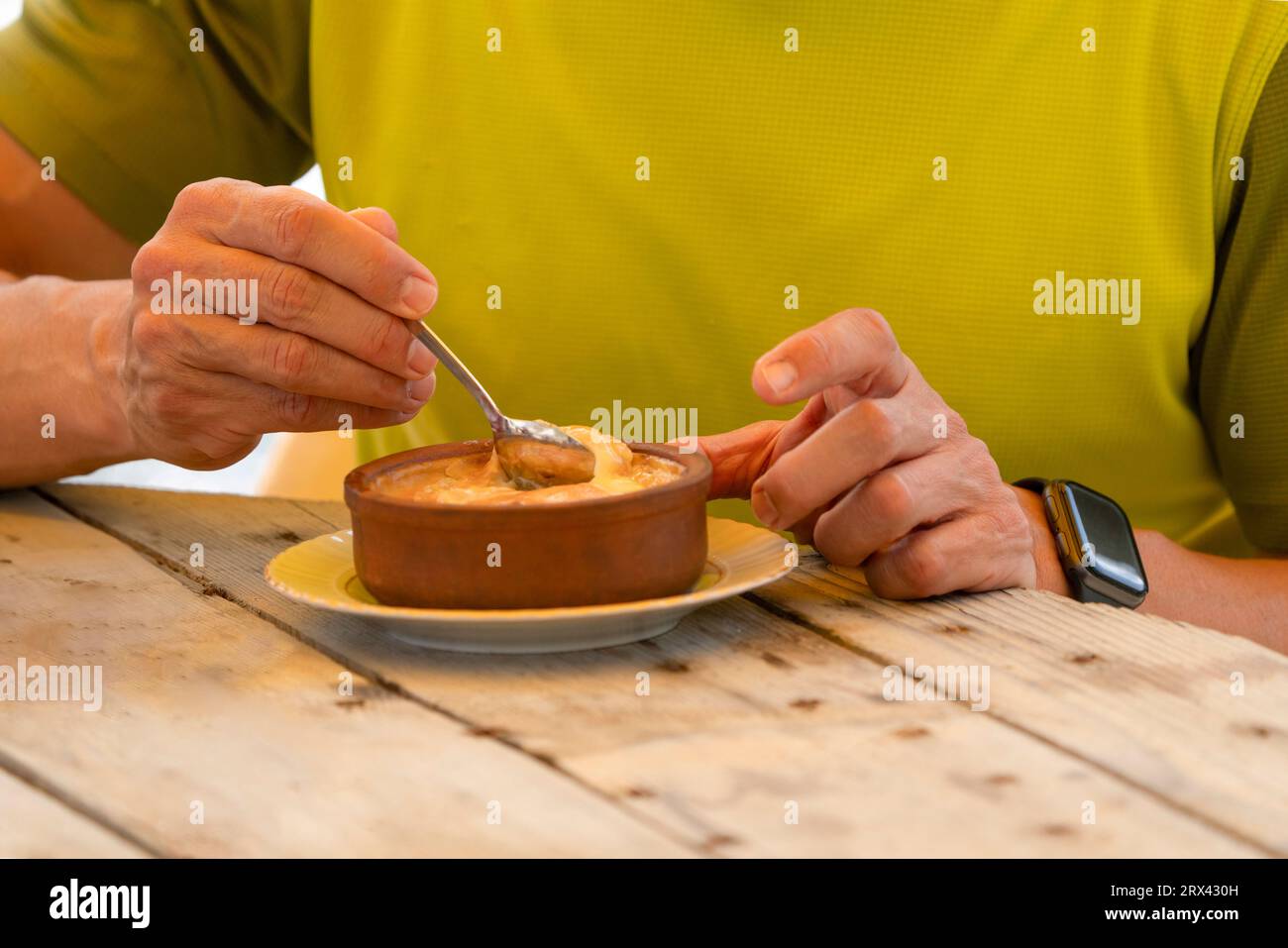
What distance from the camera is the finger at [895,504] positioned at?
113 cm

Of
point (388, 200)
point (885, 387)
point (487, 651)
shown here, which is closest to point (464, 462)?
point (487, 651)

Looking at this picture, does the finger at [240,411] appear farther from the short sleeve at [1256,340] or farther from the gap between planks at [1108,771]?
the short sleeve at [1256,340]

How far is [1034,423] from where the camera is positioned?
5.21 ft

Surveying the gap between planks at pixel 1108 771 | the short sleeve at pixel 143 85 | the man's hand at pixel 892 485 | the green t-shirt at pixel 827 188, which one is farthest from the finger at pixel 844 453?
the short sleeve at pixel 143 85

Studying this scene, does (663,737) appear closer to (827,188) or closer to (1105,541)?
(1105,541)

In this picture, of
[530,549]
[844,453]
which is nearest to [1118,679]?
[844,453]

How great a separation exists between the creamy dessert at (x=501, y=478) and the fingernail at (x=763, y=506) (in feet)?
0.27

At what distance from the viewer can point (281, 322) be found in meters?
1.14

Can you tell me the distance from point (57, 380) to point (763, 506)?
2.51 ft

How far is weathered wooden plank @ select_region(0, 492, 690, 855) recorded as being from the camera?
2.48 feet

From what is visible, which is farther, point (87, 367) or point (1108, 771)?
point (87, 367)

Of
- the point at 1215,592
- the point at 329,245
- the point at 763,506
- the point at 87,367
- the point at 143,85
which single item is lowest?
the point at 1215,592

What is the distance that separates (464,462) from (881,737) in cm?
46

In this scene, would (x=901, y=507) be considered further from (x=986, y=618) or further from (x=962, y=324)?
(x=962, y=324)
